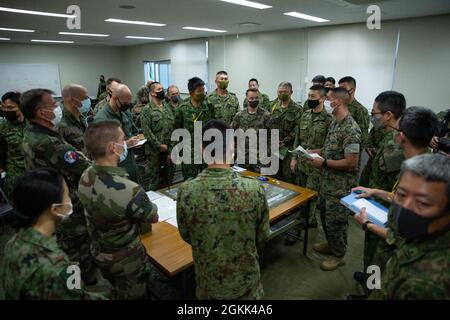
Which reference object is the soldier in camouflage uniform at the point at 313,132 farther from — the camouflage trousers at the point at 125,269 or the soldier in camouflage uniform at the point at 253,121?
the camouflage trousers at the point at 125,269

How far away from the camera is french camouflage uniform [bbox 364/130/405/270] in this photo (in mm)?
2037

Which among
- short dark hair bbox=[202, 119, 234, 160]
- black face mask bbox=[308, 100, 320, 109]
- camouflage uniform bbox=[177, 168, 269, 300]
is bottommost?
camouflage uniform bbox=[177, 168, 269, 300]

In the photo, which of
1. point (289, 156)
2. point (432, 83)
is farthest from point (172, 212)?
point (432, 83)

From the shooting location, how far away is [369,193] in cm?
204

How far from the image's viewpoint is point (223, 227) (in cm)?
141

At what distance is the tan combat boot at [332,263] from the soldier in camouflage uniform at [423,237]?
6.13ft

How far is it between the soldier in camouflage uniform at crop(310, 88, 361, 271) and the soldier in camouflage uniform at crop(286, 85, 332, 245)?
0.50 meters

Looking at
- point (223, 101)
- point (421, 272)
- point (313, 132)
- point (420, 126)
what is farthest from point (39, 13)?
point (421, 272)

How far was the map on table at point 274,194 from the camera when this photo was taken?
8.58 feet

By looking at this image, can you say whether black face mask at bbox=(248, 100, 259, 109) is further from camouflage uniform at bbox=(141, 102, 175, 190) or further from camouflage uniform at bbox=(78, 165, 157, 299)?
camouflage uniform at bbox=(78, 165, 157, 299)

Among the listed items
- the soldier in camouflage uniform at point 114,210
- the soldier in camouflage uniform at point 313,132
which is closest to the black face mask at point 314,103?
the soldier in camouflage uniform at point 313,132

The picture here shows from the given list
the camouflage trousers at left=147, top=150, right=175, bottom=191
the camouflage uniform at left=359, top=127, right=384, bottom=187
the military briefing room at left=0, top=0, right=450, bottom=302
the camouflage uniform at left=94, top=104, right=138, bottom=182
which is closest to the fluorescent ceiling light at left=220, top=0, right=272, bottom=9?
the military briefing room at left=0, top=0, right=450, bottom=302

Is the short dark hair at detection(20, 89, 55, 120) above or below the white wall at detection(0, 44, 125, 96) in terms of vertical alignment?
below
